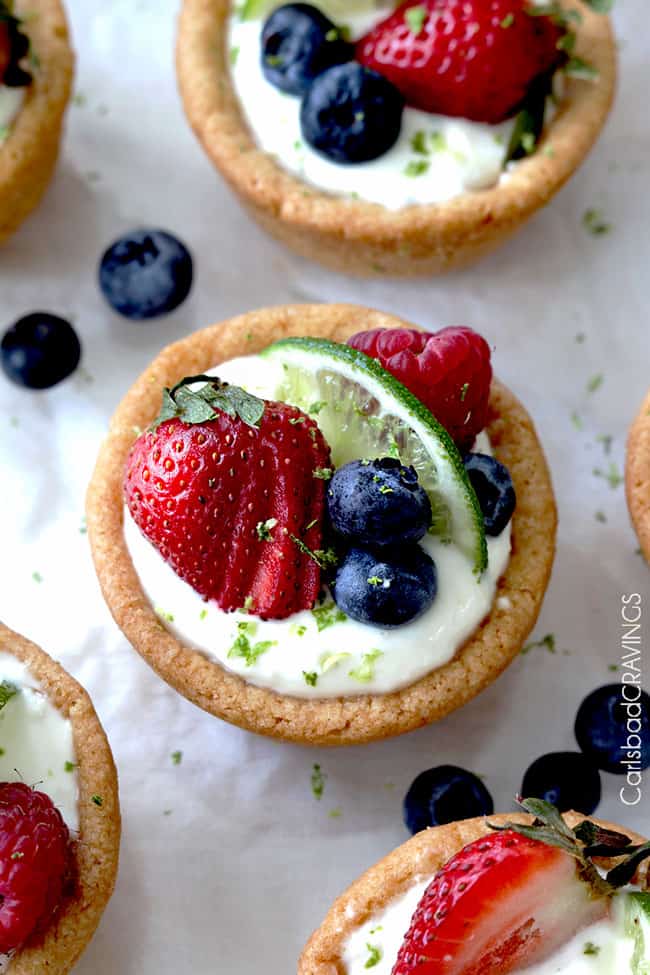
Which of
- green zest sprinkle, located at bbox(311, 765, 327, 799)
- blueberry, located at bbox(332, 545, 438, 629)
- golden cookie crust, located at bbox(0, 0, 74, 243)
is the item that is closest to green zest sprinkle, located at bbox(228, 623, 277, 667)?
blueberry, located at bbox(332, 545, 438, 629)

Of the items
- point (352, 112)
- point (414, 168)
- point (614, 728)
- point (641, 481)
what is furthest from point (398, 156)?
point (614, 728)

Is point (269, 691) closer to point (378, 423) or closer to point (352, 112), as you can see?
point (378, 423)

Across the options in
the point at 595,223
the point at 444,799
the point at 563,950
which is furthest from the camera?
the point at 595,223

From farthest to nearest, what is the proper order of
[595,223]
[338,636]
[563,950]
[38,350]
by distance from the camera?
[595,223]
[38,350]
[338,636]
[563,950]

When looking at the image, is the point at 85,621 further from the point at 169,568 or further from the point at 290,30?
the point at 290,30

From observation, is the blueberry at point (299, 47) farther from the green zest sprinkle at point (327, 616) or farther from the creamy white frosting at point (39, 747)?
the creamy white frosting at point (39, 747)

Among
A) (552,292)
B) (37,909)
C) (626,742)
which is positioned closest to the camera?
(37,909)

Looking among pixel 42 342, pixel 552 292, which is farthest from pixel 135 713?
pixel 552 292
